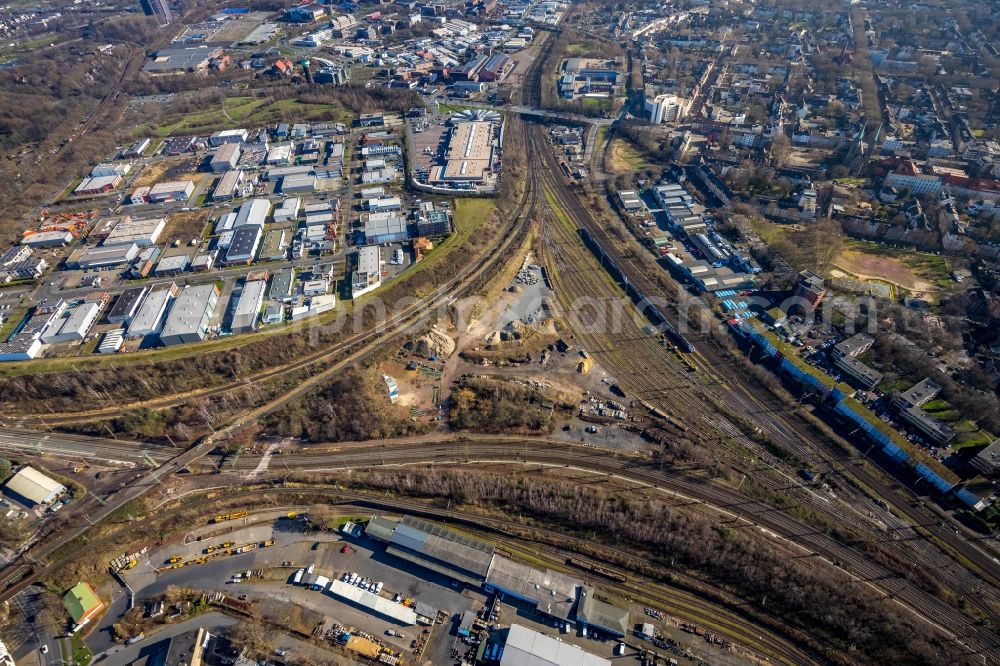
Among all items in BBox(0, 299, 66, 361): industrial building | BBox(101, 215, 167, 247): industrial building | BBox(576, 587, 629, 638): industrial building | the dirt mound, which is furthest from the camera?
BBox(101, 215, 167, 247): industrial building

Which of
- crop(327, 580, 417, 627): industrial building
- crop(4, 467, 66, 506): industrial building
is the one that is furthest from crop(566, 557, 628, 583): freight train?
crop(4, 467, 66, 506): industrial building

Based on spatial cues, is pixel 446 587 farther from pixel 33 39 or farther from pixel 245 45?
pixel 33 39

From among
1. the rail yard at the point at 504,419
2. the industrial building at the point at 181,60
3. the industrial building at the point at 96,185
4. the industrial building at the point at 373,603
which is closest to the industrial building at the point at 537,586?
the rail yard at the point at 504,419

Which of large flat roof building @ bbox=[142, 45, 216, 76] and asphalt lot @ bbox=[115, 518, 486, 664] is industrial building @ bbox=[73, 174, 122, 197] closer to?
A: large flat roof building @ bbox=[142, 45, 216, 76]

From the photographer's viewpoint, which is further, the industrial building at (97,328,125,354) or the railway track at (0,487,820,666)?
the industrial building at (97,328,125,354)

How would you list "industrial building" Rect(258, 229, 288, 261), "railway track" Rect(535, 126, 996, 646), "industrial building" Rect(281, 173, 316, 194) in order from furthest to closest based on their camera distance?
"industrial building" Rect(281, 173, 316, 194) → "industrial building" Rect(258, 229, 288, 261) → "railway track" Rect(535, 126, 996, 646)

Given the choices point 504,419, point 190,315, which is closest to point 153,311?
point 190,315

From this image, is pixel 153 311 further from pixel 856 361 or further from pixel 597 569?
pixel 856 361
